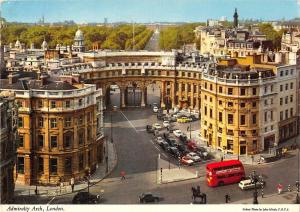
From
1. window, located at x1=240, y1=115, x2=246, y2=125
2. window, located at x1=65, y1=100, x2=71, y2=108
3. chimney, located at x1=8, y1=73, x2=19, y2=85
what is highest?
chimney, located at x1=8, y1=73, x2=19, y2=85

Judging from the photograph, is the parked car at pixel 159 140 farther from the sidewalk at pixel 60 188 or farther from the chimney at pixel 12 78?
the chimney at pixel 12 78

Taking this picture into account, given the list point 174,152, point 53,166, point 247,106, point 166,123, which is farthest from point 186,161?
point 166,123

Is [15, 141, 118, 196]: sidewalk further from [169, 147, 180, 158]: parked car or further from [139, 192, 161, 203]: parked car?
[169, 147, 180, 158]: parked car

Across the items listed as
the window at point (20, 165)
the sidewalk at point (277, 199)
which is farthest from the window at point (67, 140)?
the sidewalk at point (277, 199)

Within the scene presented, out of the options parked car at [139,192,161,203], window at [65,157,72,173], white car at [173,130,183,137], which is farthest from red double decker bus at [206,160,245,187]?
white car at [173,130,183,137]
